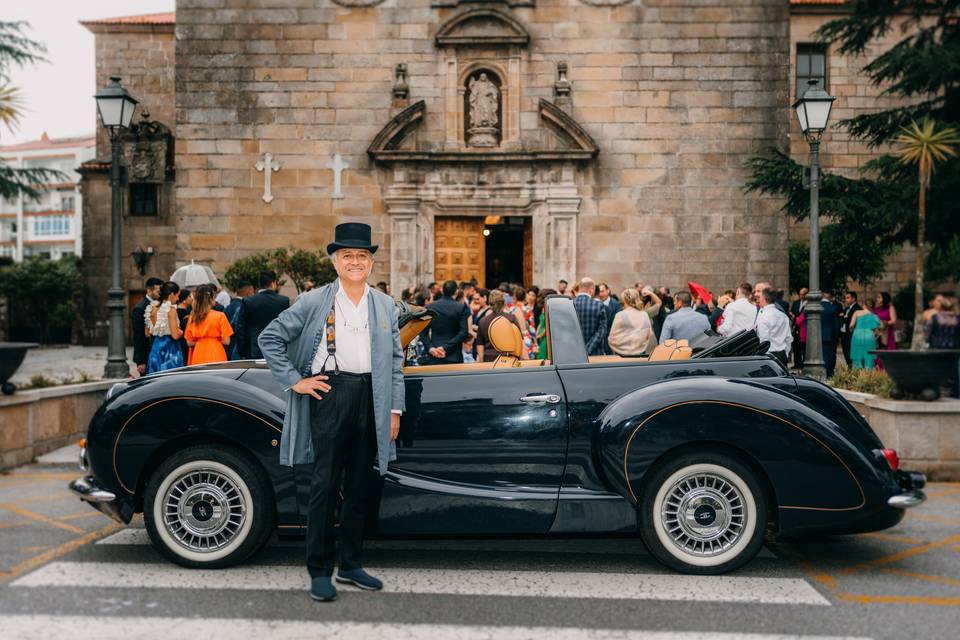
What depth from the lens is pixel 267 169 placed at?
66.4 feet

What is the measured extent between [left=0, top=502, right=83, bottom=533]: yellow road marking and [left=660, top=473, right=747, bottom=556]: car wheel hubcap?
416 centimetres

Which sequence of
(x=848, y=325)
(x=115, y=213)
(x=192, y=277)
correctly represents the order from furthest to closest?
(x=848, y=325) < (x=192, y=277) < (x=115, y=213)

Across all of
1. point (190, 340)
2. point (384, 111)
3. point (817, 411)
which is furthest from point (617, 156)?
point (817, 411)

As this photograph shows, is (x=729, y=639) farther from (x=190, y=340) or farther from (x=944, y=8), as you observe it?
(x=944, y=8)

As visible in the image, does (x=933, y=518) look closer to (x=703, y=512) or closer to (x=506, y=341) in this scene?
(x=703, y=512)

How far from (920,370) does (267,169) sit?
1551 centimetres

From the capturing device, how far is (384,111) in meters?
20.3


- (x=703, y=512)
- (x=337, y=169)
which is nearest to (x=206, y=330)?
(x=703, y=512)

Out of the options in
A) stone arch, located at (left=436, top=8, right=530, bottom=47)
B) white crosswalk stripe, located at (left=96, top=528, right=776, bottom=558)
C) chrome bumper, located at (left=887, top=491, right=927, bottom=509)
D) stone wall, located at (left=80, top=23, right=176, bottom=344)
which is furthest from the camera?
stone wall, located at (left=80, top=23, right=176, bottom=344)

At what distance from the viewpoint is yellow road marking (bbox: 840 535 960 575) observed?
5426mm

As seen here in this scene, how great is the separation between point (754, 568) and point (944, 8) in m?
16.6

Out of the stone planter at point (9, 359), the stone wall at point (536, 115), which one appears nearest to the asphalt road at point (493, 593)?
the stone planter at point (9, 359)

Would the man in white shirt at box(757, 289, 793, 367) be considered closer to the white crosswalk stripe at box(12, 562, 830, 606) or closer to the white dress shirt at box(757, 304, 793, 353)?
the white dress shirt at box(757, 304, 793, 353)

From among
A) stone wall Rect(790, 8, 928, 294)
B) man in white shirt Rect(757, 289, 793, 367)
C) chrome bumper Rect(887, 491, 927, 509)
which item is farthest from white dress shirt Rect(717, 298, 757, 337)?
stone wall Rect(790, 8, 928, 294)
